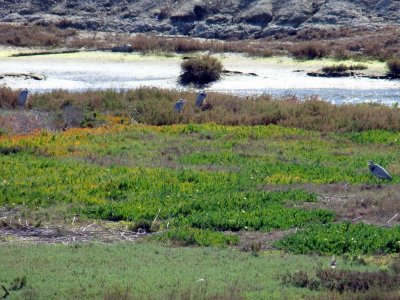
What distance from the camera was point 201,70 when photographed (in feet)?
130

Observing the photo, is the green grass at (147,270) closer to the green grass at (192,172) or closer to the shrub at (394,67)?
the green grass at (192,172)

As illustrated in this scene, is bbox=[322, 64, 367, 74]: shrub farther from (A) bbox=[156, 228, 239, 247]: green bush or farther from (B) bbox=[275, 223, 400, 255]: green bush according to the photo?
(A) bbox=[156, 228, 239, 247]: green bush

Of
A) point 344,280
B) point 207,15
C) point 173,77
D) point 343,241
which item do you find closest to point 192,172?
point 343,241

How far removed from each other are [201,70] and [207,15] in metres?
22.6

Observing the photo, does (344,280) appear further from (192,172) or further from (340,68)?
(340,68)

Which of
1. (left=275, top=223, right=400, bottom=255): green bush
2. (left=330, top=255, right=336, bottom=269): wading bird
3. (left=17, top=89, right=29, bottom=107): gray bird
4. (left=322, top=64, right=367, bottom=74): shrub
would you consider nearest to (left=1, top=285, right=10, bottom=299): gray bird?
(left=330, top=255, right=336, bottom=269): wading bird

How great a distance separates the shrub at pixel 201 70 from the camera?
39.6 m

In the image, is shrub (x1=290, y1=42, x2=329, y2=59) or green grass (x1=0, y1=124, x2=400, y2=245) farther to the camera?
shrub (x1=290, y1=42, x2=329, y2=59)

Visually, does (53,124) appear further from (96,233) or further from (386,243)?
(386,243)

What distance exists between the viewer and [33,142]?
22344 millimetres

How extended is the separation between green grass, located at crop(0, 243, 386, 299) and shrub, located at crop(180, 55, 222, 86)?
26.7 meters

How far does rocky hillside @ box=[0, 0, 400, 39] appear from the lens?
55969 mm

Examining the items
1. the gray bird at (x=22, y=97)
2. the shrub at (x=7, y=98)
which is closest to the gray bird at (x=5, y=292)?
the gray bird at (x=22, y=97)

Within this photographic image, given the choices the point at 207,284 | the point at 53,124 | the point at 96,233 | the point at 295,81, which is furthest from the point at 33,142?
the point at 295,81
